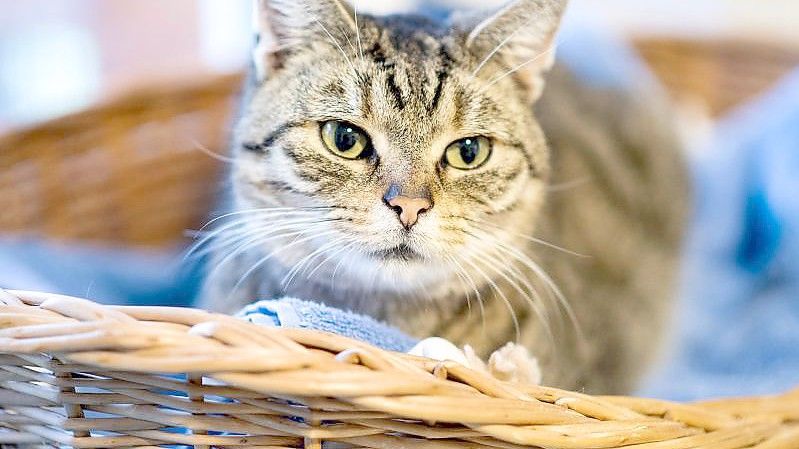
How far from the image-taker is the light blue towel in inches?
37.8

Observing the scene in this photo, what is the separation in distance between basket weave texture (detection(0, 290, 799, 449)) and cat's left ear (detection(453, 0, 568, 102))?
46cm

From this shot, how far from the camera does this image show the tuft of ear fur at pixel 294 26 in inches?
42.2

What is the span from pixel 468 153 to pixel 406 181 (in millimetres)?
129

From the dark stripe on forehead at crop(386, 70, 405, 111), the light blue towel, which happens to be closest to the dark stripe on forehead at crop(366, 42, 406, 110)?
the dark stripe on forehead at crop(386, 70, 405, 111)

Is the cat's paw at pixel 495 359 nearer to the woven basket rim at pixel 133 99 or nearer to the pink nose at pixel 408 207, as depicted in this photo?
the pink nose at pixel 408 207

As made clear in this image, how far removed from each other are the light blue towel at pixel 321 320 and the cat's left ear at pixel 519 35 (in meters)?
0.36

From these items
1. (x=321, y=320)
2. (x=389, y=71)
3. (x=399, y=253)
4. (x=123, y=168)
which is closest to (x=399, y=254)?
(x=399, y=253)

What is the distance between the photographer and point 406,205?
978 mm

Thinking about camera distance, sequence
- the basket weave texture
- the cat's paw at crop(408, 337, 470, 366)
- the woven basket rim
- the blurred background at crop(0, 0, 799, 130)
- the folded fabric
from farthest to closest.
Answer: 1. the blurred background at crop(0, 0, 799, 130)
2. the woven basket rim
3. the folded fabric
4. the cat's paw at crop(408, 337, 470, 366)
5. the basket weave texture

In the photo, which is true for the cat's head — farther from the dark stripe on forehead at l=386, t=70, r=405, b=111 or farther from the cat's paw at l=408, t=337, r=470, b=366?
the cat's paw at l=408, t=337, r=470, b=366

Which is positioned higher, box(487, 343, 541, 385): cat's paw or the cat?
the cat

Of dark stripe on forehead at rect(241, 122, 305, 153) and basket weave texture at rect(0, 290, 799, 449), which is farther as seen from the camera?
dark stripe on forehead at rect(241, 122, 305, 153)

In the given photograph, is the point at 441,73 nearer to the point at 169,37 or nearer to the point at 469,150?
the point at 469,150

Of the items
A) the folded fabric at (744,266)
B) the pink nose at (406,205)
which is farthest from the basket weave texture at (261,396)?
the folded fabric at (744,266)
